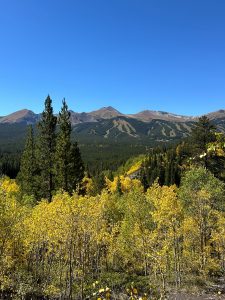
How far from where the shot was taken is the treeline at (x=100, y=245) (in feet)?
76.2

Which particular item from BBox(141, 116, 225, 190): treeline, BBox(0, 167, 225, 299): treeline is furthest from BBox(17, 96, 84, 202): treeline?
BBox(141, 116, 225, 190): treeline

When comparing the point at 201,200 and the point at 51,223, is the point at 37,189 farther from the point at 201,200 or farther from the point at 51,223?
the point at 51,223

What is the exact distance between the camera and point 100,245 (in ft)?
119

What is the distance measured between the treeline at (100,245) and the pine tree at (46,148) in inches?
615

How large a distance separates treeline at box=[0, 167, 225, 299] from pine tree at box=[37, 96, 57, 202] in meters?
15.6

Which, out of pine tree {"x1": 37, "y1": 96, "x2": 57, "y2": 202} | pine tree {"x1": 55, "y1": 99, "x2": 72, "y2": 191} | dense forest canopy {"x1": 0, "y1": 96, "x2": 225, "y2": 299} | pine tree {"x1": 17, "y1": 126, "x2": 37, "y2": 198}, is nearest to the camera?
dense forest canopy {"x1": 0, "y1": 96, "x2": 225, "y2": 299}

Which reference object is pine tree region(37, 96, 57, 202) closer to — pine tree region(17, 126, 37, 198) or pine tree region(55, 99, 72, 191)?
pine tree region(55, 99, 72, 191)

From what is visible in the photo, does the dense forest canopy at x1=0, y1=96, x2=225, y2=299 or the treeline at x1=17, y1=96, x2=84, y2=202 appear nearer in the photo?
the dense forest canopy at x1=0, y1=96, x2=225, y2=299

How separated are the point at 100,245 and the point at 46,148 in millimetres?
22147

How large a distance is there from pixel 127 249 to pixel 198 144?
32605mm

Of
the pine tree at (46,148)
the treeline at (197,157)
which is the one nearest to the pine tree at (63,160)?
the pine tree at (46,148)

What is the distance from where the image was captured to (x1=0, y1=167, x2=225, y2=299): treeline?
23234mm

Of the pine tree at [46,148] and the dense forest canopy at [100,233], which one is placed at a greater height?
the pine tree at [46,148]

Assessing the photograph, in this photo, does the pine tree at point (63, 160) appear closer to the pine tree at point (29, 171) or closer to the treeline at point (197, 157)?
the pine tree at point (29, 171)
